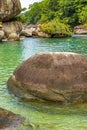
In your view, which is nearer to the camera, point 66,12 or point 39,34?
point 39,34

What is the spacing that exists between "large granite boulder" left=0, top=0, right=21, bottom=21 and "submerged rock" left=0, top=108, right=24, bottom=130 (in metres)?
43.3

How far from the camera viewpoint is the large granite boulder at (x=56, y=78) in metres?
11.3

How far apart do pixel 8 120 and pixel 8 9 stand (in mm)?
44406

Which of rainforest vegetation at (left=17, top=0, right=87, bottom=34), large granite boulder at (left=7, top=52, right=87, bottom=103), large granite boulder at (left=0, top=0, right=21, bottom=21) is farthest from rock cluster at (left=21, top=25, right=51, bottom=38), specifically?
large granite boulder at (left=7, top=52, right=87, bottom=103)

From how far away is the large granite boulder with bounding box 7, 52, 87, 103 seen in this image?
1132 cm

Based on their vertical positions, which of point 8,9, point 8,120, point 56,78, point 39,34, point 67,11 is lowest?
point 39,34

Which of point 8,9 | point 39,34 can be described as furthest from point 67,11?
point 8,9

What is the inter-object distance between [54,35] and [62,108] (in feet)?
157

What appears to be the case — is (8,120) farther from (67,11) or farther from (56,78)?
(67,11)

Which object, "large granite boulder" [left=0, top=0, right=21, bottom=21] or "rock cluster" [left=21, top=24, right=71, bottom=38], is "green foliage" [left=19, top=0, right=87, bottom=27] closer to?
"rock cluster" [left=21, top=24, right=71, bottom=38]

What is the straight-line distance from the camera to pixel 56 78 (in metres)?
11.4

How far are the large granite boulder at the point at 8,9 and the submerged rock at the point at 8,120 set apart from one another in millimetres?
43276

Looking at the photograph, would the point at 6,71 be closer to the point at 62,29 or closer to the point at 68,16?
the point at 62,29

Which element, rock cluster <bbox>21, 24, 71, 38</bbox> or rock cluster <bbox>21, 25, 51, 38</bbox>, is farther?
rock cluster <bbox>21, 25, 51, 38</bbox>
